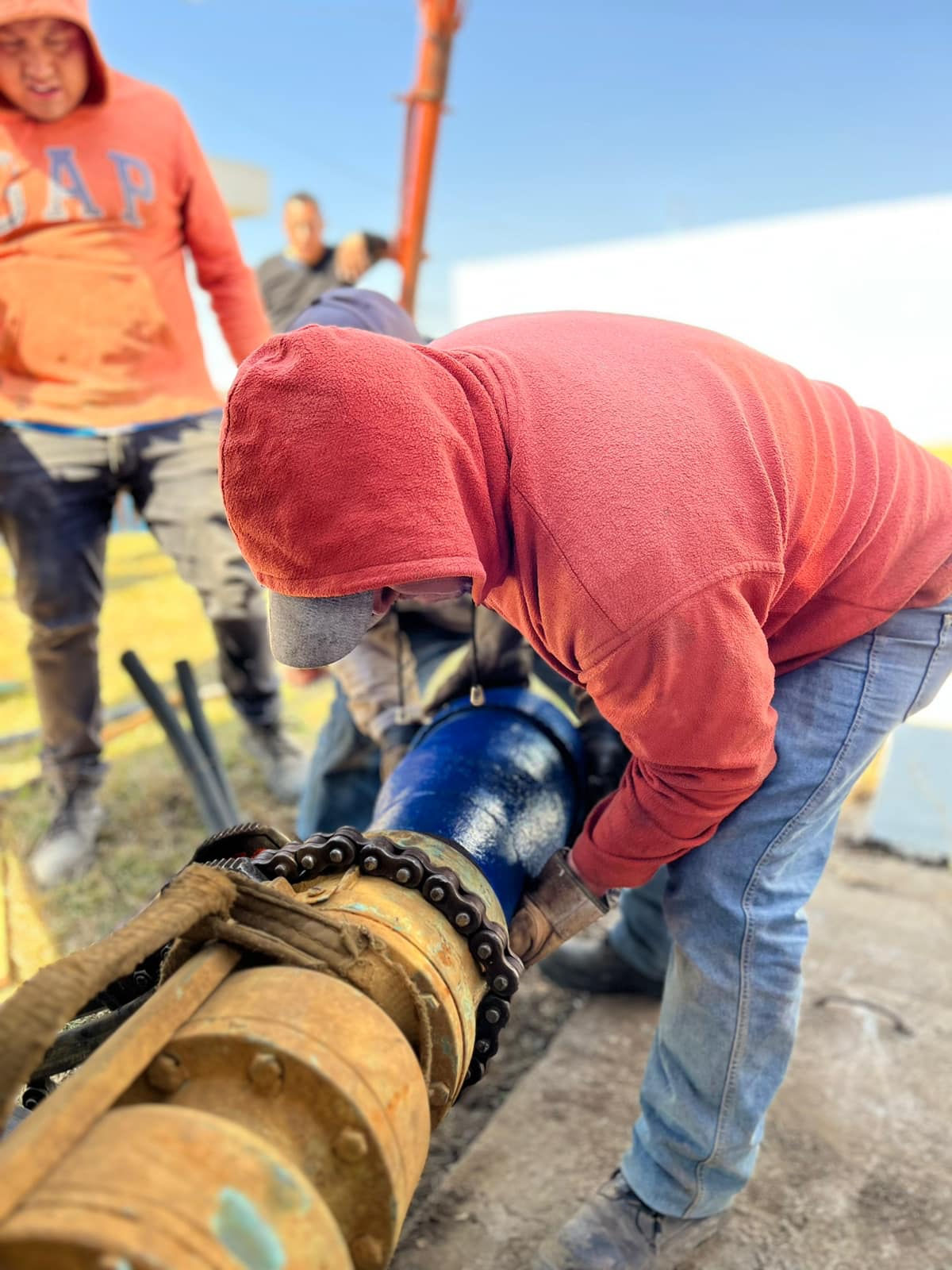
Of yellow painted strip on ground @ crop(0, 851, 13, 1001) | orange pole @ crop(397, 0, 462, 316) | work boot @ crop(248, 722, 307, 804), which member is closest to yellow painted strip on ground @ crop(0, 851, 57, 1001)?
yellow painted strip on ground @ crop(0, 851, 13, 1001)

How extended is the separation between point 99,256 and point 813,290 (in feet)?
18.3

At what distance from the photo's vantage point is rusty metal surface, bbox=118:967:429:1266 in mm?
846

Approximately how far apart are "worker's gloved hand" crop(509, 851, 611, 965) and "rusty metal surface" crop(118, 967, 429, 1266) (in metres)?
0.55

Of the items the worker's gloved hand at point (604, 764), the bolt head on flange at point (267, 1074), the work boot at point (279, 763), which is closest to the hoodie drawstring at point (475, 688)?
the worker's gloved hand at point (604, 764)

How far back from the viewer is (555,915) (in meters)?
1.45

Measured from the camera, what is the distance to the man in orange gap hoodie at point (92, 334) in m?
2.46

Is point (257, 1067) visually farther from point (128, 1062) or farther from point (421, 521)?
point (421, 521)

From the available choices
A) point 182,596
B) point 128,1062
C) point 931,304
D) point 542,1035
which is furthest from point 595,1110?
point 931,304

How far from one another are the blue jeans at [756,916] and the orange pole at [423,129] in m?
4.58

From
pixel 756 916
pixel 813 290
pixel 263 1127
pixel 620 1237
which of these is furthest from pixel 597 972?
pixel 813 290

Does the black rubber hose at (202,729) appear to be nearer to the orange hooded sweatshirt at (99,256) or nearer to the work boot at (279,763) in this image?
the work boot at (279,763)

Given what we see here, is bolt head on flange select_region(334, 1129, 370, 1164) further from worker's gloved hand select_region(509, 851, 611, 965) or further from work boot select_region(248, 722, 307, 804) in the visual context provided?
work boot select_region(248, 722, 307, 804)

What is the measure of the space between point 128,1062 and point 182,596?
17.8 feet

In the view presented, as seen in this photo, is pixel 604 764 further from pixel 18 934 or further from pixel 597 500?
pixel 18 934
